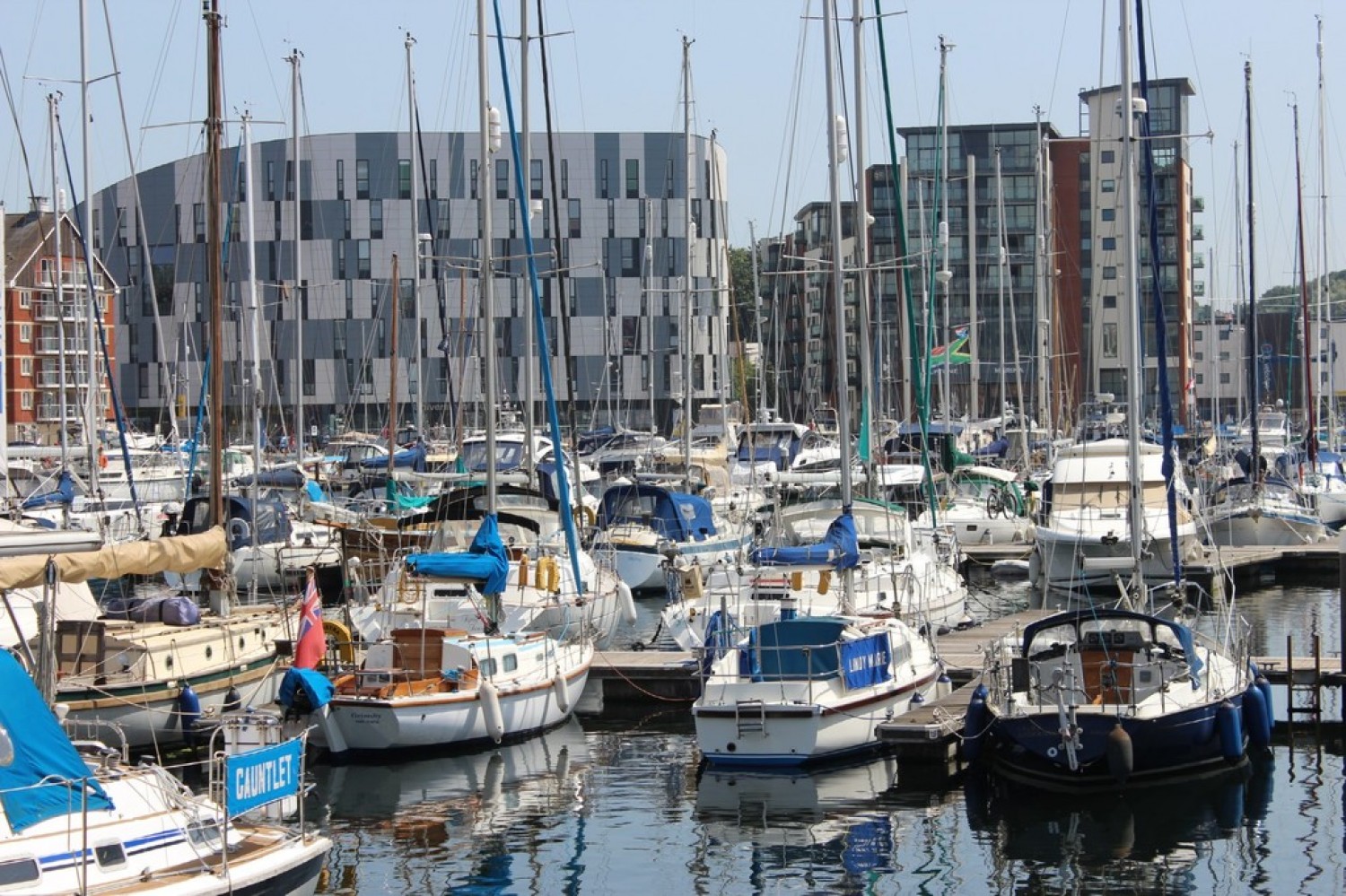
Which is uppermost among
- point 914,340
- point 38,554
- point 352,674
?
point 914,340

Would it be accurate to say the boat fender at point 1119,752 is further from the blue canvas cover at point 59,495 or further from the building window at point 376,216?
the building window at point 376,216

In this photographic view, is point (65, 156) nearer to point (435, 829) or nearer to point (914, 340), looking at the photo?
point (914, 340)

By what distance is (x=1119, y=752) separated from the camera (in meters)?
21.6

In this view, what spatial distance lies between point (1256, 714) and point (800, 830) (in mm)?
6903

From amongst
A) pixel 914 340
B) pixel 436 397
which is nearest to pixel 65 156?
pixel 914 340

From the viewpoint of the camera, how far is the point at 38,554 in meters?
16.6

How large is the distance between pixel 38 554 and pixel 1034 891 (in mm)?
10727

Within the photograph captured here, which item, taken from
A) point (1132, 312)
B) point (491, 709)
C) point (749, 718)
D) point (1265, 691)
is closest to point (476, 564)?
point (491, 709)

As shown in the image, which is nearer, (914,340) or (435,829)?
(435,829)

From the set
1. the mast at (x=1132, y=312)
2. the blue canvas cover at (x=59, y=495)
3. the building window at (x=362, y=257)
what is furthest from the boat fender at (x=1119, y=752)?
A: the building window at (x=362, y=257)

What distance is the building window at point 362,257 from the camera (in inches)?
3903

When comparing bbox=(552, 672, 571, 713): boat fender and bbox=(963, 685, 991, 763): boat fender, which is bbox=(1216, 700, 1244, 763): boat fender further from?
bbox=(552, 672, 571, 713): boat fender

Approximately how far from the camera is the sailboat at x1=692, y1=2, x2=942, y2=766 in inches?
924

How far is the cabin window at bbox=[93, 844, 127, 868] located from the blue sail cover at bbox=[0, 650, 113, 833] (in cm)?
40
